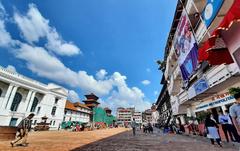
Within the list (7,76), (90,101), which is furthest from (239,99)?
(90,101)

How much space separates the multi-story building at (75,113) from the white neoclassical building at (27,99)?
5641mm

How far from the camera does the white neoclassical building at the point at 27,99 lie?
1101 inches

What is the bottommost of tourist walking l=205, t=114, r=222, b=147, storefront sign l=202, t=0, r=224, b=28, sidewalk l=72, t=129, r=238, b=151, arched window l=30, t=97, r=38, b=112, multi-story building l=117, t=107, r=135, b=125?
sidewalk l=72, t=129, r=238, b=151

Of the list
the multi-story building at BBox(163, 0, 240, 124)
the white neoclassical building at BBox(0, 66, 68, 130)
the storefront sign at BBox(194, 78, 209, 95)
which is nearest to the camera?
the multi-story building at BBox(163, 0, 240, 124)

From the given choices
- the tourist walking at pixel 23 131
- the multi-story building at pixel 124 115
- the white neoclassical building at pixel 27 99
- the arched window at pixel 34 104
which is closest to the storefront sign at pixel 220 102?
the tourist walking at pixel 23 131

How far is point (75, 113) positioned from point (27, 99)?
20.9m

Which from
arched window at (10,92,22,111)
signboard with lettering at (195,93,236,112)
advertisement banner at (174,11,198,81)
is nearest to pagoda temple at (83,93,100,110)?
arched window at (10,92,22,111)

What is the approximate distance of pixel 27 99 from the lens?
32.3m

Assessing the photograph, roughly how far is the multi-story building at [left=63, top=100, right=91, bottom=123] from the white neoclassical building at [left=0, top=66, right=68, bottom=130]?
18.5 ft

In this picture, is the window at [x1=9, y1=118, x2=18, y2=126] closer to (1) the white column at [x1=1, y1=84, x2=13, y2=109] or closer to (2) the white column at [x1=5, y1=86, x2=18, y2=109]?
(2) the white column at [x1=5, y1=86, x2=18, y2=109]

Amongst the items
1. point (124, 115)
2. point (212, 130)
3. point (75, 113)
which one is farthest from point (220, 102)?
point (124, 115)

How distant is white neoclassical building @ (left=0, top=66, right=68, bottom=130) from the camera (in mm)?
27967

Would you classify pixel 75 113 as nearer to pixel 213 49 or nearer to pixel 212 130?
pixel 212 130

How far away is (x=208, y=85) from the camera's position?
9.06 metres
